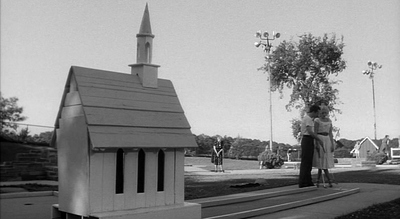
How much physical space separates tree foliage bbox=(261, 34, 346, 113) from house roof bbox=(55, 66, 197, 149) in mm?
38039

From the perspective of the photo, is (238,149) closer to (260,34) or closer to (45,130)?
(260,34)

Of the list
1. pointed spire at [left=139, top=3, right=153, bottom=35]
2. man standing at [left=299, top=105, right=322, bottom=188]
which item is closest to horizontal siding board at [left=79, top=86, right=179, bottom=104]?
pointed spire at [left=139, top=3, right=153, bottom=35]

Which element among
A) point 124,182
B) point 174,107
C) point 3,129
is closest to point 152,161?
point 124,182

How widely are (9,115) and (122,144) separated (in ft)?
36.5

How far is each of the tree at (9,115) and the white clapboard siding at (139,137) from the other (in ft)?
28.9

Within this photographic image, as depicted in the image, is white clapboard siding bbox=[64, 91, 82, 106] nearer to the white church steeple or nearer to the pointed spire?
the white church steeple

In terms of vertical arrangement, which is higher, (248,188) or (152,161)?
(152,161)

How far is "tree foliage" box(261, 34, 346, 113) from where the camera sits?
43531 mm

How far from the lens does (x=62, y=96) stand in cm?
576

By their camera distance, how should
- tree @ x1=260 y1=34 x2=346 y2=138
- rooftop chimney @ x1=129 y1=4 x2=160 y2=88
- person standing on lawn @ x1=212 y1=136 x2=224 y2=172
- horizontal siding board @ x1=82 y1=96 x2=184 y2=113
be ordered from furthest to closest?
tree @ x1=260 y1=34 x2=346 y2=138
person standing on lawn @ x1=212 y1=136 x2=224 y2=172
rooftop chimney @ x1=129 y1=4 x2=160 y2=88
horizontal siding board @ x1=82 y1=96 x2=184 y2=113

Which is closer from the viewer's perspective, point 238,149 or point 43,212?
point 43,212

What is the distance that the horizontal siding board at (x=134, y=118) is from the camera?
17.2 feet

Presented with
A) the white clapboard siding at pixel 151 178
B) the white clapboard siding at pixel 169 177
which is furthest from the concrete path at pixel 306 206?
the white clapboard siding at pixel 151 178

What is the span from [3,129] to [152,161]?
368 inches
